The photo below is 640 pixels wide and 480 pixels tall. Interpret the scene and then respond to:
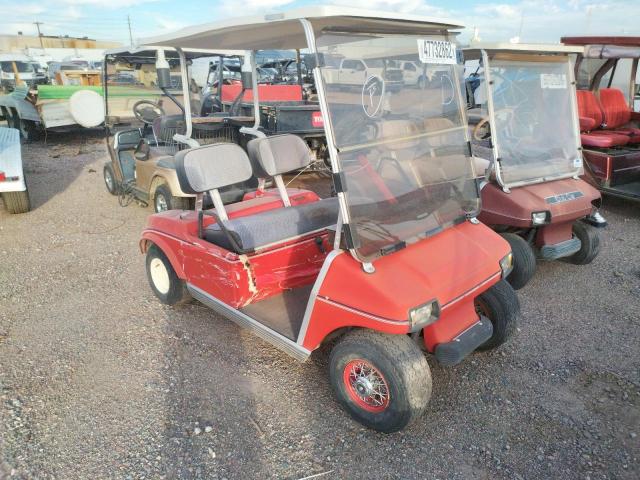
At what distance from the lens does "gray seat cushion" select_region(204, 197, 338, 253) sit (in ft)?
9.69

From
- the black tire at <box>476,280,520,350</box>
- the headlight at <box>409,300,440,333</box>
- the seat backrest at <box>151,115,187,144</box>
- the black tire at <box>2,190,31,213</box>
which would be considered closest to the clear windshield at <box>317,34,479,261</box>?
the headlight at <box>409,300,440,333</box>

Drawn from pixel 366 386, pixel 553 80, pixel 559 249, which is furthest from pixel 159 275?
pixel 553 80

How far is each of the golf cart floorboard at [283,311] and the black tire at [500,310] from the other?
117 centimetres

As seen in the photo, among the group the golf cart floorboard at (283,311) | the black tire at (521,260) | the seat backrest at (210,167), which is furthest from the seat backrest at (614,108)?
the seat backrest at (210,167)

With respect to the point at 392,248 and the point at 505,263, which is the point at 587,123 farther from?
the point at 392,248

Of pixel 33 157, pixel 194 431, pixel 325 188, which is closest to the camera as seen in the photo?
pixel 194 431

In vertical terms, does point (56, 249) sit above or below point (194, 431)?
above

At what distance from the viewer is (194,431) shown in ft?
8.24

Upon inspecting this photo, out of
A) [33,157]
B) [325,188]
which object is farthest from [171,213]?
[33,157]

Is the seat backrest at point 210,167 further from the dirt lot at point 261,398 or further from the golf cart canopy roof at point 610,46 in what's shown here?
the golf cart canopy roof at point 610,46

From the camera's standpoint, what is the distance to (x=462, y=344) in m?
2.50

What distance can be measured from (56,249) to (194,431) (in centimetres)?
348

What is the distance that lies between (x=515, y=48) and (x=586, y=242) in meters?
1.86

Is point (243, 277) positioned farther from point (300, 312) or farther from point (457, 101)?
point (457, 101)
